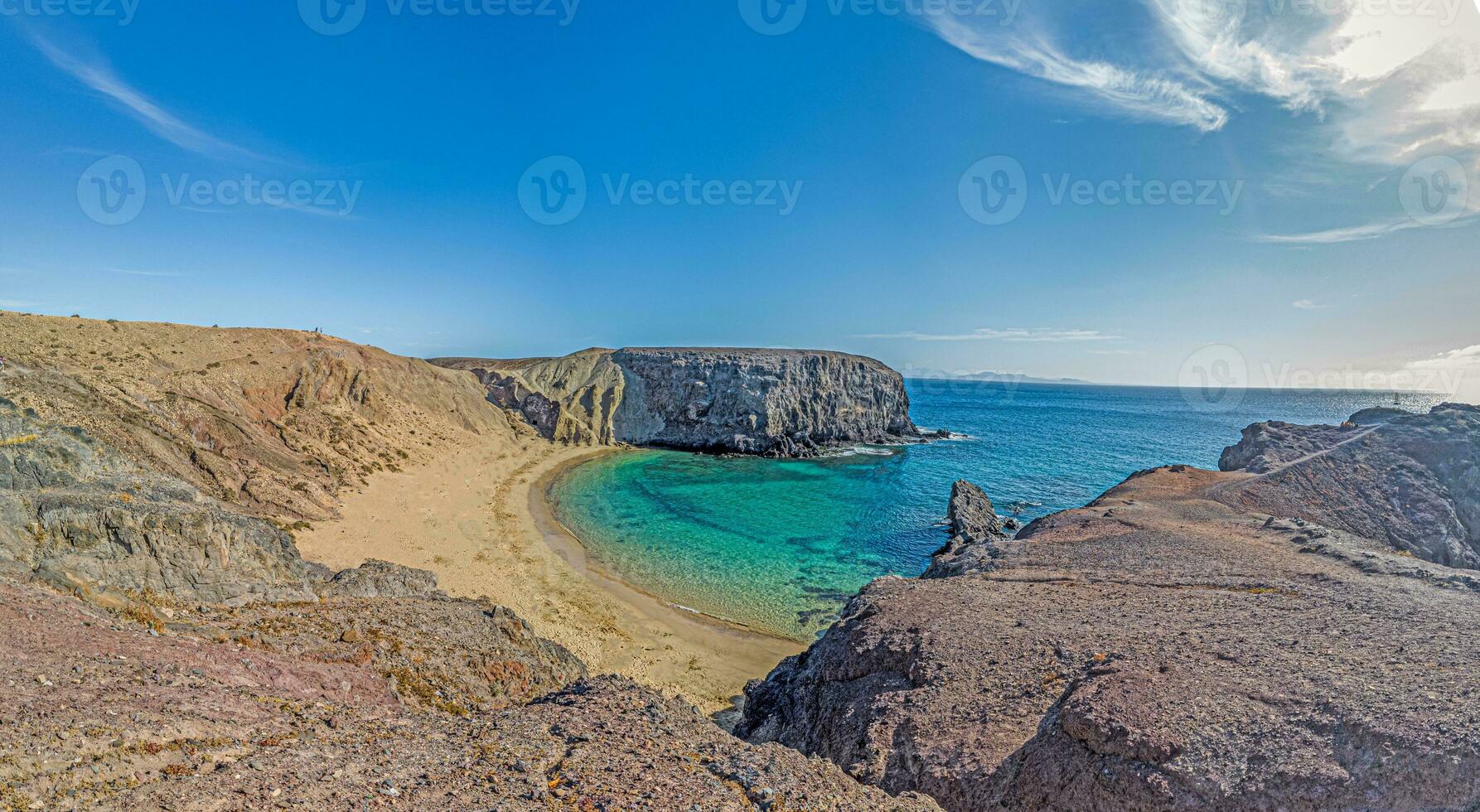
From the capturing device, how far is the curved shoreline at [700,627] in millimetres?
18094

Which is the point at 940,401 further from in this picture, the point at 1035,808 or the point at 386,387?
the point at 1035,808

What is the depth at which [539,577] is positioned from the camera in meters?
23.3

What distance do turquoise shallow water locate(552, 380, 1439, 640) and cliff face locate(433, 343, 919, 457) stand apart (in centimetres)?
526

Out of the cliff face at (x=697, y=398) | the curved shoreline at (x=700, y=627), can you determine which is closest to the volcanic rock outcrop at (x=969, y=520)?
the curved shoreline at (x=700, y=627)

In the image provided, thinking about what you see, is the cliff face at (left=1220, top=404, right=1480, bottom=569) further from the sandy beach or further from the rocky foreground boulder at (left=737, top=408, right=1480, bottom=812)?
the sandy beach

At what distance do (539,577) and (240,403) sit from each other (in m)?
22.7

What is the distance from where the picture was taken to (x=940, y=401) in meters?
161

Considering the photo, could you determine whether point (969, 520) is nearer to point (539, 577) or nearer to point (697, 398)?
point (539, 577)

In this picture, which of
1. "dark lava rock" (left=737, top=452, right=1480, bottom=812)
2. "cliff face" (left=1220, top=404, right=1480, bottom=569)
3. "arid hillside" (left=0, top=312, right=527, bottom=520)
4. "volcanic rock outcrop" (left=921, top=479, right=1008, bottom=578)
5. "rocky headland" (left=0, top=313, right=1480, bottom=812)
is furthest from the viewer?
"volcanic rock outcrop" (left=921, top=479, right=1008, bottom=578)

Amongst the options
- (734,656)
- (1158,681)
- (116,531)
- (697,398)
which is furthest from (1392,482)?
(697,398)

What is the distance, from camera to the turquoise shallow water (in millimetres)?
24078

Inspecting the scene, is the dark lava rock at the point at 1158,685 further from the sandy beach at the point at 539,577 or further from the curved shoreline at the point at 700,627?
the sandy beach at the point at 539,577

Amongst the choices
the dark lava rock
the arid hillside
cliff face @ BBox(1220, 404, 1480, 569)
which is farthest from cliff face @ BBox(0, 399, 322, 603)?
cliff face @ BBox(1220, 404, 1480, 569)

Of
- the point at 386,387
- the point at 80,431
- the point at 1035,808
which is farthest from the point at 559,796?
the point at 386,387
